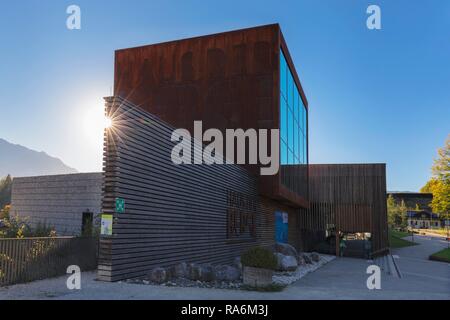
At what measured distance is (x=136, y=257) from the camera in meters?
10.0

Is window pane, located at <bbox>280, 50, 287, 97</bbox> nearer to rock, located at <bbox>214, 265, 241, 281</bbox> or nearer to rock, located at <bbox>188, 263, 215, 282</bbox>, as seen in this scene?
rock, located at <bbox>214, 265, 241, 281</bbox>

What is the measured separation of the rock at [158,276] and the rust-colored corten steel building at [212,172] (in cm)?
35

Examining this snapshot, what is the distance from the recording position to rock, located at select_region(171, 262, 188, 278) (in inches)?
437

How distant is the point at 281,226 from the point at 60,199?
13091mm


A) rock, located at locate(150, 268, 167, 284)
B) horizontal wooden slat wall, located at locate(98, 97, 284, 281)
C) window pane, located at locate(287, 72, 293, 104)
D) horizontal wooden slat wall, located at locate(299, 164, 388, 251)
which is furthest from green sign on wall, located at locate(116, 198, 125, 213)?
horizontal wooden slat wall, located at locate(299, 164, 388, 251)

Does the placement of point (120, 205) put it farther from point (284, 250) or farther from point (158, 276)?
point (284, 250)

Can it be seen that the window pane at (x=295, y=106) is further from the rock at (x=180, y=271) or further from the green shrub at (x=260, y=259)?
the rock at (x=180, y=271)

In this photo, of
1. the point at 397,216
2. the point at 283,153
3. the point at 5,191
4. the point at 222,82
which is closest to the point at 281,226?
the point at 283,153

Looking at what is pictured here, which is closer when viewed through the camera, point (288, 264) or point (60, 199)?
point (288, 264)

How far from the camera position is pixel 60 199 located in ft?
62.1

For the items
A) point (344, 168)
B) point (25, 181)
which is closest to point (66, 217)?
point (25, 181)

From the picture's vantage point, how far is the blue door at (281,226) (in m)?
25.0

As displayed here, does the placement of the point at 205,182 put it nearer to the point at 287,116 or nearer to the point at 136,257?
the point at 136,257

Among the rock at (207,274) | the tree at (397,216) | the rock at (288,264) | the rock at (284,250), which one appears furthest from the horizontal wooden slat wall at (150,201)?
the tree at (397,216)
